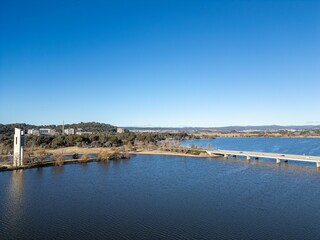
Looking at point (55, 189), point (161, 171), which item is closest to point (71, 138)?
point (161, 171)

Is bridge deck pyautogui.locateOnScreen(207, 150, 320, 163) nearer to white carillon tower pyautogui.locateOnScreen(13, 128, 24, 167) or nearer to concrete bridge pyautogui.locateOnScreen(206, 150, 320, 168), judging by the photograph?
concrete bridge pyautogui.locateOnScreen(206, 150, 320, 168)

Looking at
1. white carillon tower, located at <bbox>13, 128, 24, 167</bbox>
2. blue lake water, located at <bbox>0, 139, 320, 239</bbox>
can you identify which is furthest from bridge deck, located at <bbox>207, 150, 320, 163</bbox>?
white carillon tower, located at <bbox>13, 128, 24, 167</bbox>

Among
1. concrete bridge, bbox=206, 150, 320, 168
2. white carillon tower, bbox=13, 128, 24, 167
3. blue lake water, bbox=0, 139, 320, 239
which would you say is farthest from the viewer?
concrete bridge, bbox=206, 150, 320, 168

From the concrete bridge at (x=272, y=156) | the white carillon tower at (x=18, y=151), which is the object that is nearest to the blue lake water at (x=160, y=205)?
the white carillon tower at (x=18, y=151)

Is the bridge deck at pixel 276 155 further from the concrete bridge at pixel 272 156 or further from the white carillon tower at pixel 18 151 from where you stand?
the white carillon tower at pixel 18 151

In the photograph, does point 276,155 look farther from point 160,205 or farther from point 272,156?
point 160,205

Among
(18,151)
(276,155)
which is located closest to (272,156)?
(276,155)

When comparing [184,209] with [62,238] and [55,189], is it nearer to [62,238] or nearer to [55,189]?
[62,238]

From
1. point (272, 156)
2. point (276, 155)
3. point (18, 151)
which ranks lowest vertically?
point (272, 156)
